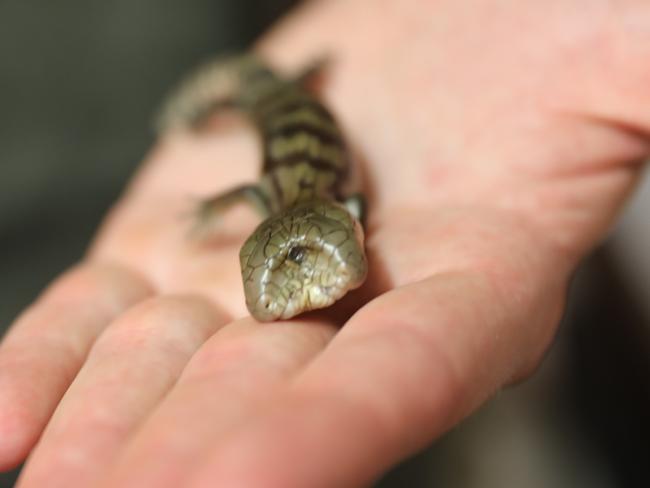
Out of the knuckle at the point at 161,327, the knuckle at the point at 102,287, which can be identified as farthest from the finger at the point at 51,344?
the knuckle at the point at 161,327

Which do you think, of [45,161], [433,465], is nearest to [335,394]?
[433,465]

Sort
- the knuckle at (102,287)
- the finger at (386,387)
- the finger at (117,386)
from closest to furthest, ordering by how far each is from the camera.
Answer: the finger at (386,387)
the finger at (117,386)
the knuckle at (102,287)

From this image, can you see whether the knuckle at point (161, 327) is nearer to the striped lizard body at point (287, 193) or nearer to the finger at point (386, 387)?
the striped lizard body at point (287, 193)

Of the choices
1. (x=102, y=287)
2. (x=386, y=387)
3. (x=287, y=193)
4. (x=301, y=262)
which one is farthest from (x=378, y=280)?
(x=102, y=287)

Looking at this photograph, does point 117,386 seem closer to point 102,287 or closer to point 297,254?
point 297,254

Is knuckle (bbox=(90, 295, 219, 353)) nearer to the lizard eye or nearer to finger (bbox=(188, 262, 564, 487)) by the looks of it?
the lizard eye

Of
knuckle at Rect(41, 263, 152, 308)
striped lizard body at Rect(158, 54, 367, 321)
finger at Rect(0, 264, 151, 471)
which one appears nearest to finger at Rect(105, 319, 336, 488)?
striped lizard body at Rect(158, 54, 367, 321)
